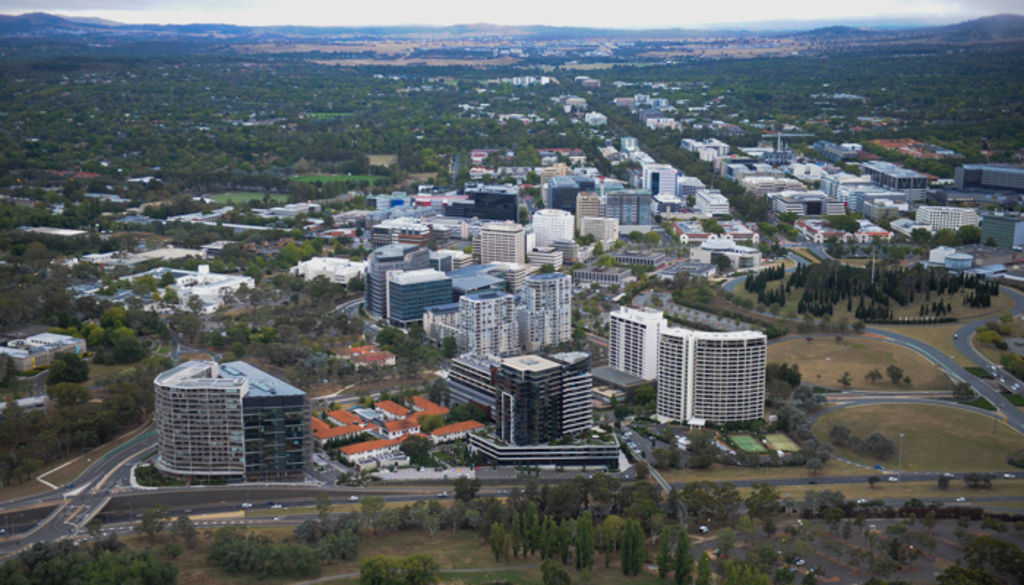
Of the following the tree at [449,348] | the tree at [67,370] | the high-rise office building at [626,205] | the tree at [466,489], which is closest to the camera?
the tree at [466,489]

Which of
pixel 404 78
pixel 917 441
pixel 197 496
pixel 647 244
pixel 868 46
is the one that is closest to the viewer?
pixel 197 496

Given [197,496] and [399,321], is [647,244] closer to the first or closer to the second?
[399,321]

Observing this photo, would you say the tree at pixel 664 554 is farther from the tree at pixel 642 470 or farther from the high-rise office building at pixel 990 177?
the high-rise office building at pixel 990 177

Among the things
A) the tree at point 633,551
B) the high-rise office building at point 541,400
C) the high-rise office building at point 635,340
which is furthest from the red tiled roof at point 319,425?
the tree at point 633,551

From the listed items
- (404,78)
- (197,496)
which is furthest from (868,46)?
(197,496)

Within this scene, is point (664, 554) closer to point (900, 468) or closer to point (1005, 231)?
point (900, 468)
